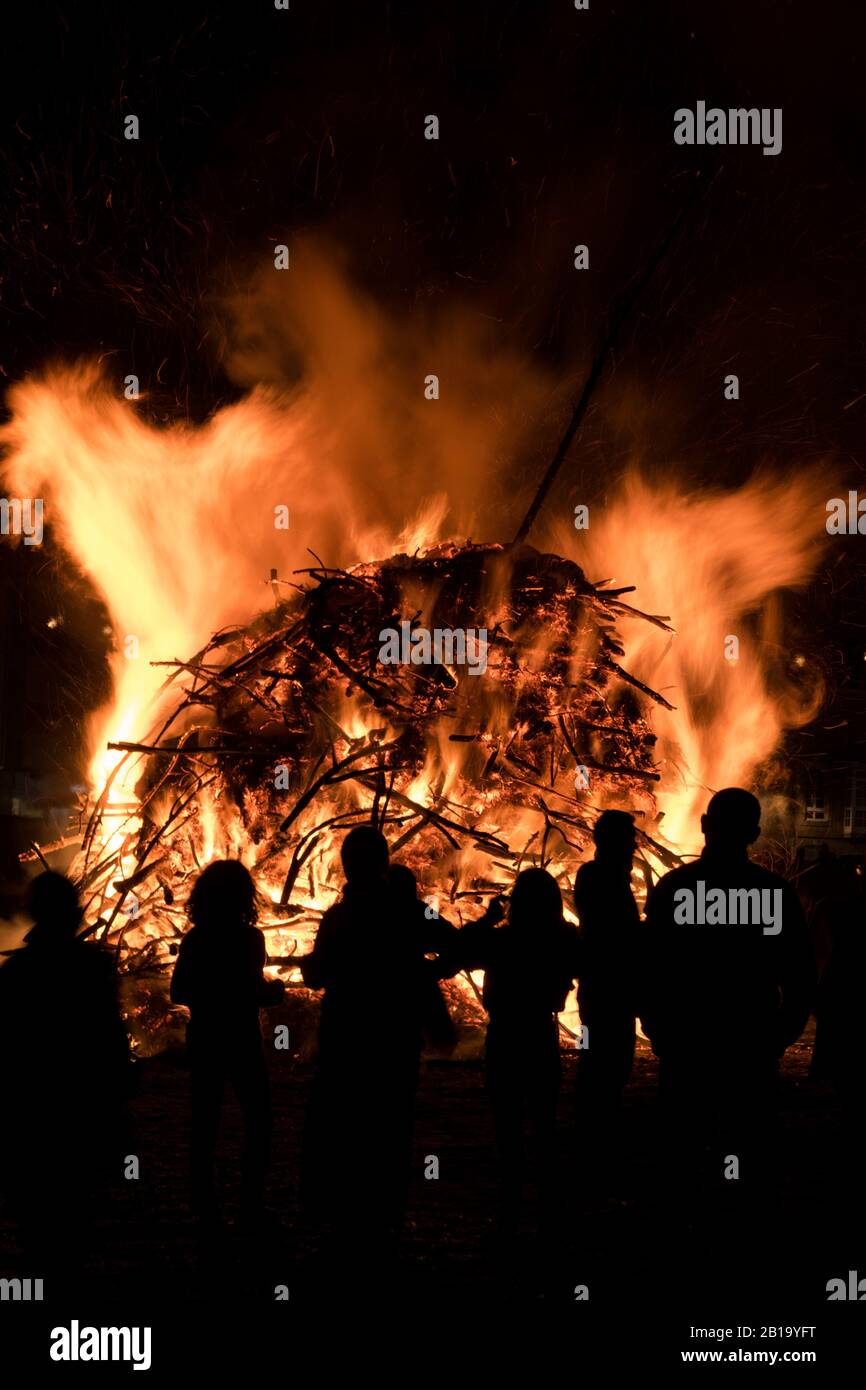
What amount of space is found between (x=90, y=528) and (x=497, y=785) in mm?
4877

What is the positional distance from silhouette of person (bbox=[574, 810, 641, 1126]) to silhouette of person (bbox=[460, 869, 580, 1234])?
466 millimetres

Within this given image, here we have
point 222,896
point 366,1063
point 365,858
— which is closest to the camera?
point 366,1063

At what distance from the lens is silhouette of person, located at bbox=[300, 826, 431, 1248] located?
4949mm

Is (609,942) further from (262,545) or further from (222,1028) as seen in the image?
(262,545)

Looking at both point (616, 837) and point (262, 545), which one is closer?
point (616, 837)

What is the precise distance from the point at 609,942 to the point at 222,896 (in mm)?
1945

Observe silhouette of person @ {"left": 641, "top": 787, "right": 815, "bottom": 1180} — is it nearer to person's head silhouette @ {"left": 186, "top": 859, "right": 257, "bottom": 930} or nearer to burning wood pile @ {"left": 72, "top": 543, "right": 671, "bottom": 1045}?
person's head silhouette @ {"left": 186, "top": 859, "right": 257, "bottom": 930}

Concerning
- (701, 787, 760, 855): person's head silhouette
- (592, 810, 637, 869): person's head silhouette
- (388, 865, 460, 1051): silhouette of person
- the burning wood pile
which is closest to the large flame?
the burning wood pile

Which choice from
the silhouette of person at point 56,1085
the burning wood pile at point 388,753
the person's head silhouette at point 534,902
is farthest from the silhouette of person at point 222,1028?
the burning wood pile at point 388,753

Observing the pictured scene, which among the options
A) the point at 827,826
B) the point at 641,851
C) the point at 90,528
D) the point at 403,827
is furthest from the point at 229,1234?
the point at 827,826

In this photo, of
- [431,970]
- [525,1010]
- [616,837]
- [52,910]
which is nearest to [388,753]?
[616,837]

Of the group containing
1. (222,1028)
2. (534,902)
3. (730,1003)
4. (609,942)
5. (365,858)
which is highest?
(365,858)

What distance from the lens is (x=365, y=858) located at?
5121 millimetres

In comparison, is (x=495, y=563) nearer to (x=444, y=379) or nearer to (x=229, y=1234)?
(x=444, y=379)
